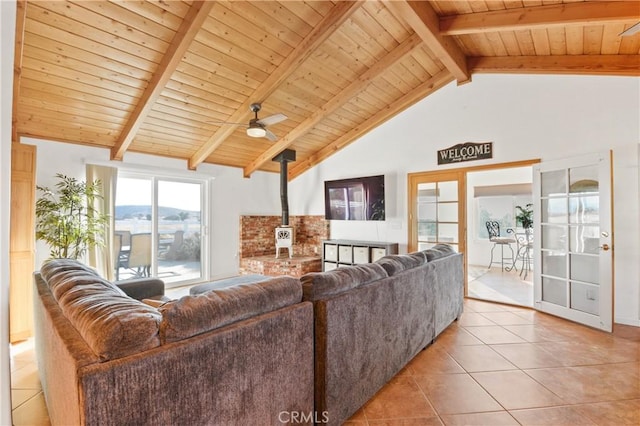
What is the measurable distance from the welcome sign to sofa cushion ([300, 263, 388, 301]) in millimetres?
3239

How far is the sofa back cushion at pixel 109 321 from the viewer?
38.9 inches

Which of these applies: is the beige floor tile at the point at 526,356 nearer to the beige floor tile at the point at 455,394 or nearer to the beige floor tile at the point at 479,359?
the beige floor tile at the point at 479,359

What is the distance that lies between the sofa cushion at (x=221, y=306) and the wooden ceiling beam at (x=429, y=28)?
2886 millimetres

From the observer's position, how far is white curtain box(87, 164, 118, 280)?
163 inches

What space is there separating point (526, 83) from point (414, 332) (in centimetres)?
368

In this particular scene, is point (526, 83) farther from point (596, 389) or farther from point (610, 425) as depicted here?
point (610, 425)

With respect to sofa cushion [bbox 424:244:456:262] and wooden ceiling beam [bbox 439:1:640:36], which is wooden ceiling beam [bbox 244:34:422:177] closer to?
wooden ceiling beam [bbox 439:1:640:36]

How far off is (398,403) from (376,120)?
453cm

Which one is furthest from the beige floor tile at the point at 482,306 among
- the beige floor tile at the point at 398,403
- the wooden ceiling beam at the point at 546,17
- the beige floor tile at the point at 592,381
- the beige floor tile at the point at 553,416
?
the wooden ceiling beam at the point at 546,17

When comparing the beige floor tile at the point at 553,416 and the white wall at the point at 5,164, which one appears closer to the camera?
the white wall at the point at 5,164

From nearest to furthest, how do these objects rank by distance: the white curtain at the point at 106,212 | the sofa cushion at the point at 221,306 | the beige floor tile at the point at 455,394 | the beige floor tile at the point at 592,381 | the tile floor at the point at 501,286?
the sofa cushion at the point at 221,306, the beige floor tile at the point at 455,394, the beige floor tile at the point at 592,381, the white curtain at the point at 106,212, the tile floor at the point at 501,286

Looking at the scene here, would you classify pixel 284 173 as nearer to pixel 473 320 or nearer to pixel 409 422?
pixel 473 320

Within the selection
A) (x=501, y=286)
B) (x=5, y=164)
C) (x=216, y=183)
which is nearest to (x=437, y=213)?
(x=501, y=286)

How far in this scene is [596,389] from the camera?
2.13m
